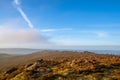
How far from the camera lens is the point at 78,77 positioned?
28.5m

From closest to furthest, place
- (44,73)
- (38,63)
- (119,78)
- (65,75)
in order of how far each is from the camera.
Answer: (119,78) → (65,75) → (44,73) → (38,63)

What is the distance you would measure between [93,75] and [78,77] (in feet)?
5.69

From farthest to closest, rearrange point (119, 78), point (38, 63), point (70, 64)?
point (38, 63)
point (70, 64)
point (119, 78)

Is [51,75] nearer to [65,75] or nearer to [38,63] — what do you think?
[65,75]

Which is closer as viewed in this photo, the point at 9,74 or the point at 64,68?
the point at 64,68

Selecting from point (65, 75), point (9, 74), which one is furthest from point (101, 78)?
point (9, 74)

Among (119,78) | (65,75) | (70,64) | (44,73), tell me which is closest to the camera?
(119,78)

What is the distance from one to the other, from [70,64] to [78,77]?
262 inches

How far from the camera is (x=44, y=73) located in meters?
32.0

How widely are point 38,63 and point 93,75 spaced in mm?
11249

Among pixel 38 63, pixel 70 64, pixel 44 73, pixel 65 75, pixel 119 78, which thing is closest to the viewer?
pixel 119 78

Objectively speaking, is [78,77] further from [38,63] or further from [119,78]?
[38,63]

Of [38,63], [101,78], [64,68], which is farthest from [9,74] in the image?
[101,78]

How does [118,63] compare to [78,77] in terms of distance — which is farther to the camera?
[118,63]
